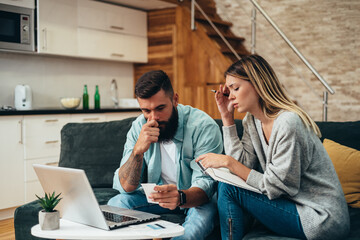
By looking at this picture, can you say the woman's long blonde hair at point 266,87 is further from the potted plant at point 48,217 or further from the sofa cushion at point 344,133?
the potted plant at point 48,217

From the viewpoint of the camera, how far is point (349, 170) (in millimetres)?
2359

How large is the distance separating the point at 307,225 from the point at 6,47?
11.8 ft

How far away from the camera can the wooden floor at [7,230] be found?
11.3ft

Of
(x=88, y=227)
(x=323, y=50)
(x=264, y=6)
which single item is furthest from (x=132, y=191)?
(x=264, y=6)

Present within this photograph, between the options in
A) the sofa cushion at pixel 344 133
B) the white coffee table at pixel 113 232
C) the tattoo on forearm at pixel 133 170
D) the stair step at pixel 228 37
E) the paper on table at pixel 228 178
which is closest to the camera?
the white coffee table at pixel 113 232

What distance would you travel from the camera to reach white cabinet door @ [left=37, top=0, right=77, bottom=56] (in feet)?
15.3

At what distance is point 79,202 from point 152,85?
0.75 m

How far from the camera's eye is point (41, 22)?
183 inches

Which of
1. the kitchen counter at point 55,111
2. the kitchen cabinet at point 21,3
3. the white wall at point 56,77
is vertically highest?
the kitchen cabinet at point 21,3

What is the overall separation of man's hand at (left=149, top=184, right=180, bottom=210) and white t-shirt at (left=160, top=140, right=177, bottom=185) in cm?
45

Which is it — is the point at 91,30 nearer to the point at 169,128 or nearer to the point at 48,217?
the point at 169,128

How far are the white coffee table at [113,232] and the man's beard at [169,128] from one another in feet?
2.19

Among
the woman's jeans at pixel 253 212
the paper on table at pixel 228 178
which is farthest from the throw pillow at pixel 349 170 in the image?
the paper on table at pixel 228 178

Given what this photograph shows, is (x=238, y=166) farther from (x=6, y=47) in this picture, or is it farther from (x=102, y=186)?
(x=6, y=47)
